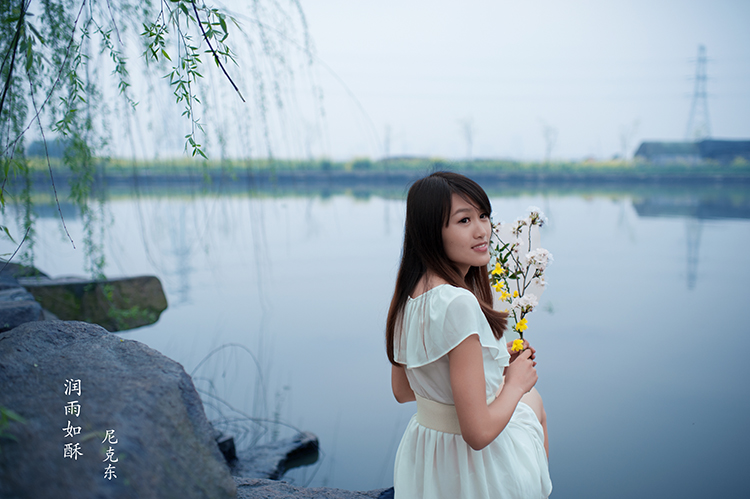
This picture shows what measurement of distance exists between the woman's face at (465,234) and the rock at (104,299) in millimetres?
2137

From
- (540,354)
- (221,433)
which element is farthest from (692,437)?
(221,433)

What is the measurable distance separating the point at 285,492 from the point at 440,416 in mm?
556

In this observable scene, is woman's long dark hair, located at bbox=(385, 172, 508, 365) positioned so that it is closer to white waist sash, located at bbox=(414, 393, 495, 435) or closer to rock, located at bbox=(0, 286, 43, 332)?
white waist sash, located at bbox=(414, 393, 495, 435)

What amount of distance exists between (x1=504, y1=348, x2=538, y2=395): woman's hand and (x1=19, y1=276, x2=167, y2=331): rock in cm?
221

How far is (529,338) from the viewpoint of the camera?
11.6ft

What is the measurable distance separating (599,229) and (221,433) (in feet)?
21.1

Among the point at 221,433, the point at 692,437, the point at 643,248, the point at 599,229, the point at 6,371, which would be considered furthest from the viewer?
the point at 599,229

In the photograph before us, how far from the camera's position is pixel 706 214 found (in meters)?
7.96

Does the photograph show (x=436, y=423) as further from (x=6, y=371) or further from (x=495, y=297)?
(x=6, y=371)

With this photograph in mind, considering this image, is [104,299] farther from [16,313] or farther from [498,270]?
[498,270]

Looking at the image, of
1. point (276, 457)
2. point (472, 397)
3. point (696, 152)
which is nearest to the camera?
point (472, 397)

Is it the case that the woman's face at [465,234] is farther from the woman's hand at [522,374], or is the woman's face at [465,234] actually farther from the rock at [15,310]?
the rock at [15,310]

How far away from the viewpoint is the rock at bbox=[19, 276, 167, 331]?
2.95 metres

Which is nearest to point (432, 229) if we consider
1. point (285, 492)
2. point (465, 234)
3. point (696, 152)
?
point (465, 234)
